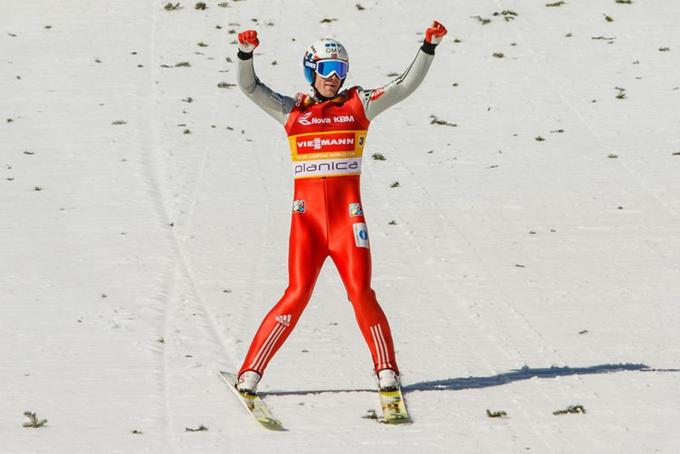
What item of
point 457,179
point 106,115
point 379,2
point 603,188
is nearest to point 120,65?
point 106,115

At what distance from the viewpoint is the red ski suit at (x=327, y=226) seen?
8.60 m

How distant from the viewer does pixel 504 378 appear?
30.1ft

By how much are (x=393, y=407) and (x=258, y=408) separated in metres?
0.84

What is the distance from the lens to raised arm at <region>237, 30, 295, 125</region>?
8.71 metres

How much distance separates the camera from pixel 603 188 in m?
14.9

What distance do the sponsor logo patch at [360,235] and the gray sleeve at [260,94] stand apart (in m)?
0.88

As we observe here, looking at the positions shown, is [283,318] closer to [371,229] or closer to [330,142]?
[330,142]

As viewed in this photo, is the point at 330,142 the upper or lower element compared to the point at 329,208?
upper

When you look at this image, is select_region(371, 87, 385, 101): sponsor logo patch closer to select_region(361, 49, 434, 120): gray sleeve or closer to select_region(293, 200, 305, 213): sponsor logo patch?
select_region(361, 49, 434, 120): gray sleeve

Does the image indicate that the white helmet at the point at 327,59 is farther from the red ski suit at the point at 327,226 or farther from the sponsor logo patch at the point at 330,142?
the sponsor logo patch at the point at 330,142

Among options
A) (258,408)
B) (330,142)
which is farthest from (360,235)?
(258,408)

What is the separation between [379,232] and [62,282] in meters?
3.34

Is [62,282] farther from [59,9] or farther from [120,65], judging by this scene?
[59,9]

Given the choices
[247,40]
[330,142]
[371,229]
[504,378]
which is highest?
[247,40]
